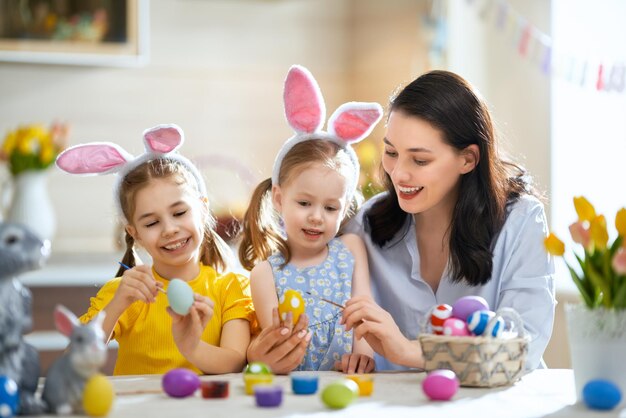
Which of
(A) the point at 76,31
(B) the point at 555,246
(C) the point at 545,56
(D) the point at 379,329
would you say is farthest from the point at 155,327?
(A) the point at 76,31

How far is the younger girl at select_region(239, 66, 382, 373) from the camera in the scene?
195cm

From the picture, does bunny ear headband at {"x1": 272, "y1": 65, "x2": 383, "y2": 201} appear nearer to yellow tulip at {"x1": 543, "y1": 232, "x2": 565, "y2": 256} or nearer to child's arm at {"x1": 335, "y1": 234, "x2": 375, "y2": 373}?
child's arm at {"x1": 335, "y1": 234, "x2": 375, "y2": 373}

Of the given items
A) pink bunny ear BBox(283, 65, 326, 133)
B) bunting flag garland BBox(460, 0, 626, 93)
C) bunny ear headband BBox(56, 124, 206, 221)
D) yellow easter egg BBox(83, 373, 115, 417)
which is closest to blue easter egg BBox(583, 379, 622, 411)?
yellow easter egg BBox(83, 373, 115, 417)

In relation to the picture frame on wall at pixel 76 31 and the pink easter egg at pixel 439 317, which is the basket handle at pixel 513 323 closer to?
the pink easter egg at pixel 439 317

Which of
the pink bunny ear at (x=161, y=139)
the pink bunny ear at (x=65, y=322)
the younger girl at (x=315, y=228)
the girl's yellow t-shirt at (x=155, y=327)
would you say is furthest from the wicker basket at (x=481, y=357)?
the pink bunny ear at (x=161, y=139)

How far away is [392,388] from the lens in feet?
5.11

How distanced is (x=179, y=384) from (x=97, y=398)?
18 centimetres

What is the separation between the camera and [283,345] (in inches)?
67.9

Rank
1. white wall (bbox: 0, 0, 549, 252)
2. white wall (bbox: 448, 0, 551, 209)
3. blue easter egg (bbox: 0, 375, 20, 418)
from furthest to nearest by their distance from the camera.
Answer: white wall (bbox: 0, 0, 549, 252) < white wall (bbox: 448, 0, 551, 209) < blue easter egg (bbox: 0, 375, 20, 418)

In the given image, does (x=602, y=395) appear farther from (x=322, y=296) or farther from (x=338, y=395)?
(x=322, y=296)

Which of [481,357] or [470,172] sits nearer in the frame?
[481,357]

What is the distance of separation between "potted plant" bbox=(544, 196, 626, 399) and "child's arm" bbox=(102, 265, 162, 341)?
0.72 m

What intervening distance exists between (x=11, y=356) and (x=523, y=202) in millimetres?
1185

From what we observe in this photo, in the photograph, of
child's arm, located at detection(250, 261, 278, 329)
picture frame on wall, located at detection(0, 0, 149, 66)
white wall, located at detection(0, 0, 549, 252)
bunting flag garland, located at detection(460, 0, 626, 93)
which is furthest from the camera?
white wall, located at detection(0, 0, 549, 252)
